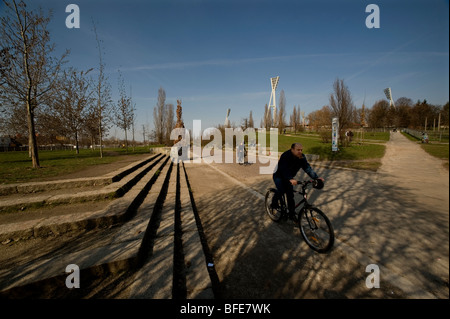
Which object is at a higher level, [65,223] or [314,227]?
[65,223]

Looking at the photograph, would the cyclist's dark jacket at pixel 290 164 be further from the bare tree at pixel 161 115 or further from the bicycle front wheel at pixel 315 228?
the bare tree at pixel 161 115

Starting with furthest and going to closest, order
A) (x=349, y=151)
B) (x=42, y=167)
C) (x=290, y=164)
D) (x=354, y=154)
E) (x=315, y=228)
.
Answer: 1. (x=349, y=151)
2. (x=354, y=154)
3. (x=42, y=167)
4. (x=290, y=164)
5. (x=315, y=228)

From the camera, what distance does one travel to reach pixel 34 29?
9070 millimetres

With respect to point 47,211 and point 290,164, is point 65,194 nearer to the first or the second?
point 47,211

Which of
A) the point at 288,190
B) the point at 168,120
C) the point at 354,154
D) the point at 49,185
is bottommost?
the point at 354,154

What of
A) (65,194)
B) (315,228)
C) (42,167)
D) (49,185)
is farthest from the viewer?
(42,167)

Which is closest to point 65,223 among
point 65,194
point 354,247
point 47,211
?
point 47,211

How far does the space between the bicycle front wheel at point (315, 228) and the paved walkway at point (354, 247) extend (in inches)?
6.4

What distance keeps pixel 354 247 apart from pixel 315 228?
26.7 inches

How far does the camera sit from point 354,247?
3.09m
